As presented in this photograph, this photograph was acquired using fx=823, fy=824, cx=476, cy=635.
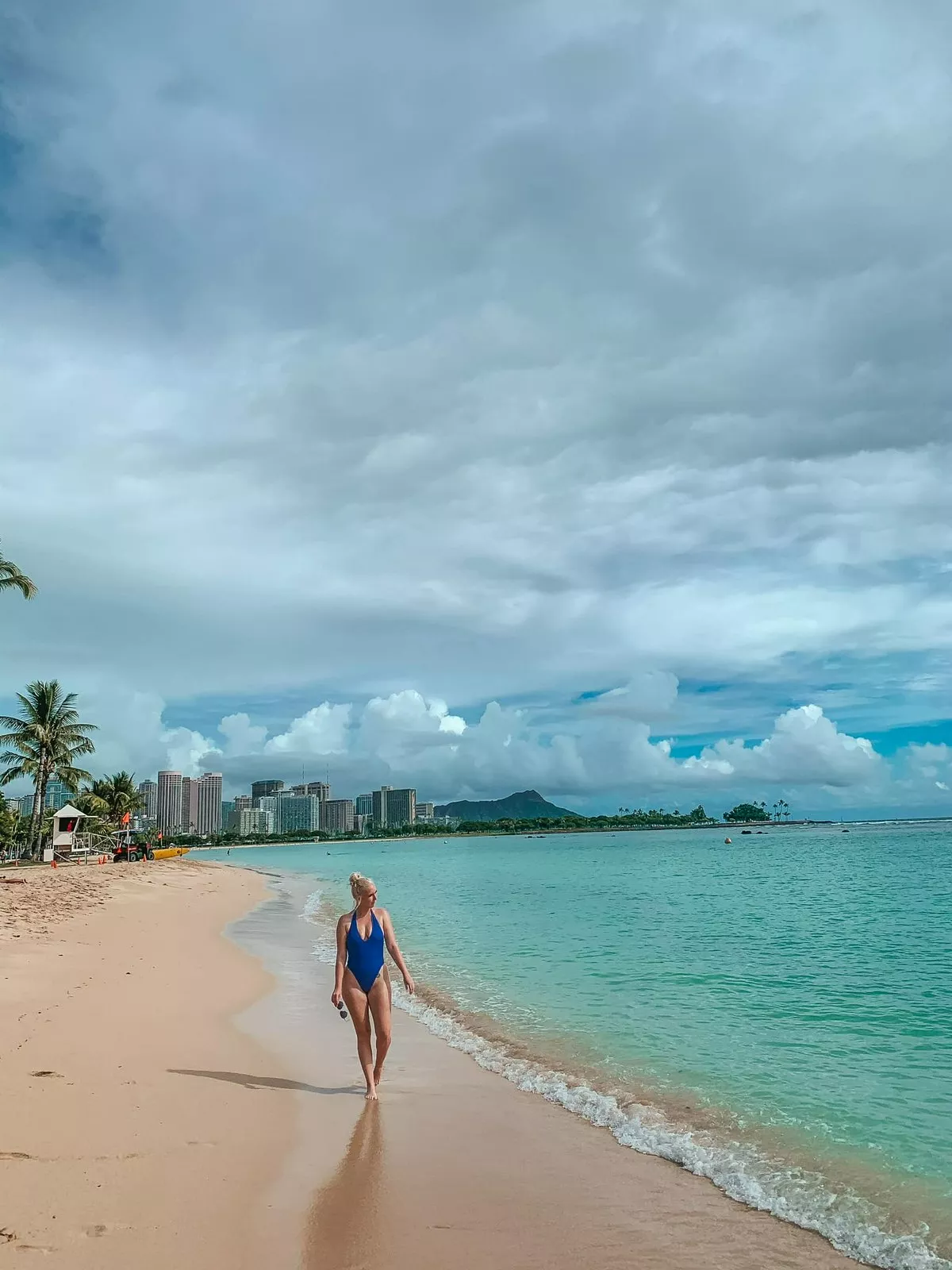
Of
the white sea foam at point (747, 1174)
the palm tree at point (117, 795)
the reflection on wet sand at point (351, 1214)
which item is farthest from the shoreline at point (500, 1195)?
the palm tree at point (117, 795)

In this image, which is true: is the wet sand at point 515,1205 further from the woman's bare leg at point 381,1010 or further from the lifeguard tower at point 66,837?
the lifeguard tower at point 66,837

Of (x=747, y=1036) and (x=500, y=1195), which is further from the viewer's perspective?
(x=747, y=1036)

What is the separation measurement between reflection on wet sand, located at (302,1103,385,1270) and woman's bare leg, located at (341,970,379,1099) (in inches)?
42.9

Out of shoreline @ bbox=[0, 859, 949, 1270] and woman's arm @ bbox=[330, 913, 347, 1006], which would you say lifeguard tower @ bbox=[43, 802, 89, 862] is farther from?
woman's arm @ bbox=[330, 913, 347, 1006]

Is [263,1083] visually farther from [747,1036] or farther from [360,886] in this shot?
[747,1036]

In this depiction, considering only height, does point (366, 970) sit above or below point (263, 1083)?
above

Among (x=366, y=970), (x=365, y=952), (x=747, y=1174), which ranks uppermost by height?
A: (x=365, y=952)

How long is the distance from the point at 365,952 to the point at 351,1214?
2.47m

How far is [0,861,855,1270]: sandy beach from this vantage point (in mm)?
4910

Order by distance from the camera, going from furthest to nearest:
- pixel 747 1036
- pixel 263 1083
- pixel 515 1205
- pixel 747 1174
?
1. pixel 747 1036
2. pixel 263 1083
3. pixel 747 1174
4. pixel 515 1205

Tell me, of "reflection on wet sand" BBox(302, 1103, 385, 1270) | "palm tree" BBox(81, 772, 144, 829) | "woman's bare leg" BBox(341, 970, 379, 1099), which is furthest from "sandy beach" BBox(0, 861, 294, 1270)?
"palm tree" BBox(81, 772, 144, 829)

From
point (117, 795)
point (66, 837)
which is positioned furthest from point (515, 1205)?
point (117, 795)

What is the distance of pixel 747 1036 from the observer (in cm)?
1158

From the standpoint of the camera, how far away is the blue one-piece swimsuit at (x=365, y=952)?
7656 mm
